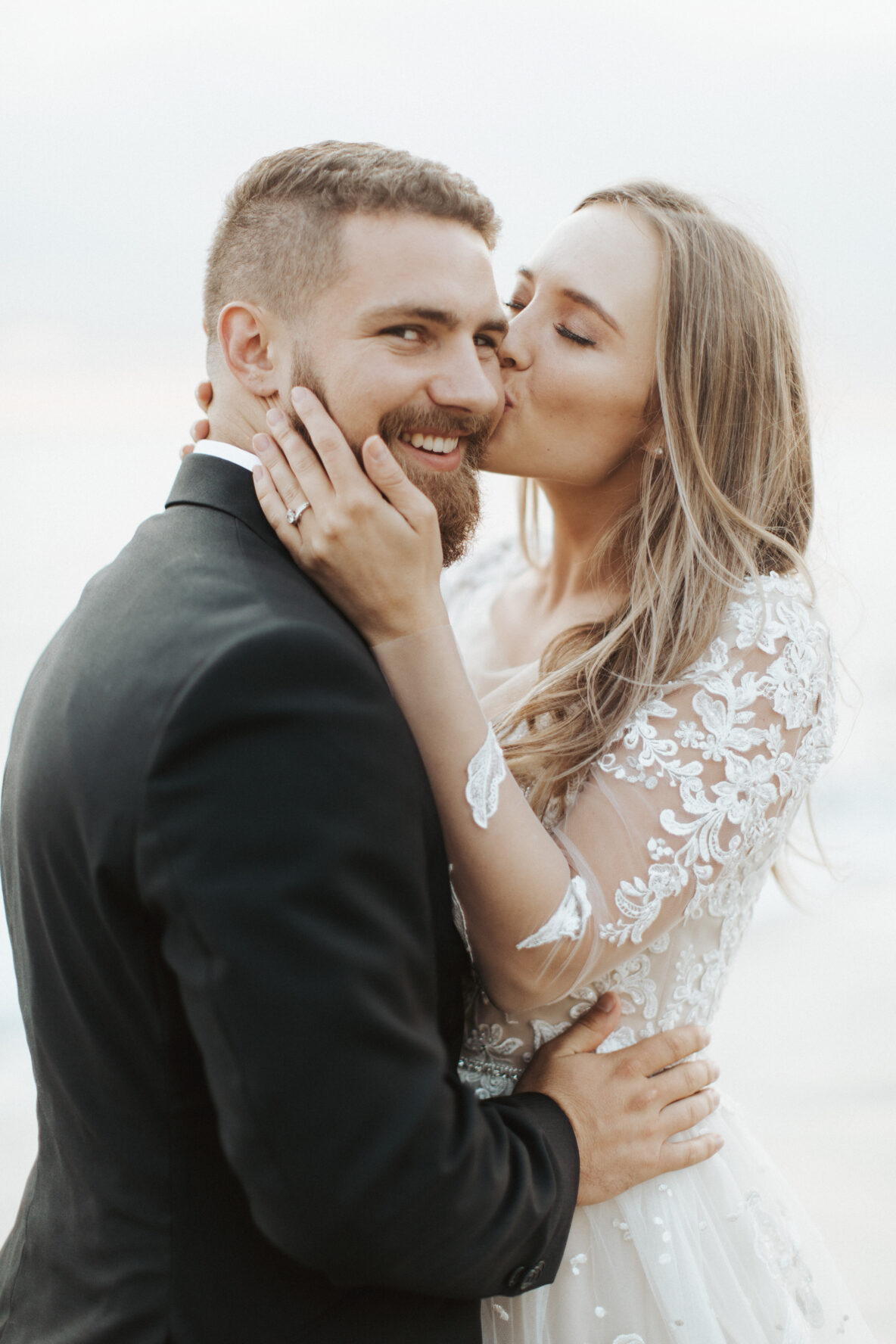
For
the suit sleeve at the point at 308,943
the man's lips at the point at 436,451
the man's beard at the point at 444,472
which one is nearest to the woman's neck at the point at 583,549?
the man's beard at the point at 444,472

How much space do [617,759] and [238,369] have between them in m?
0.88

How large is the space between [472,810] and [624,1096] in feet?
1.92

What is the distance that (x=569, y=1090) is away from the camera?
1.77m

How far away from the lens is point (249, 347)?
172 cm

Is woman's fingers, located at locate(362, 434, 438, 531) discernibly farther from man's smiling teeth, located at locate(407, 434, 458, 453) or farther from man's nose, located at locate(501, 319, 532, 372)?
man's nose, located at locate(501, 319, 532, 372)

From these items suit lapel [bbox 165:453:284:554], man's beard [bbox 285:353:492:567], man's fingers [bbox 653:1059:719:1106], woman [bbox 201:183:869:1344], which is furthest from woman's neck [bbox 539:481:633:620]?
suit lapel [bbox 165:453:284:554]

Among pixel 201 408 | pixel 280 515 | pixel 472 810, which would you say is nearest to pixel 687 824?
pixel 472 810

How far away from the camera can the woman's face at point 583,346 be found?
231cm

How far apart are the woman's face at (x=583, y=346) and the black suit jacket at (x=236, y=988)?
0.94 meters

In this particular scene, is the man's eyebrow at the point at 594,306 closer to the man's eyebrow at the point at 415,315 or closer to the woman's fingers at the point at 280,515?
the man's eyebrow at the point at 415,315

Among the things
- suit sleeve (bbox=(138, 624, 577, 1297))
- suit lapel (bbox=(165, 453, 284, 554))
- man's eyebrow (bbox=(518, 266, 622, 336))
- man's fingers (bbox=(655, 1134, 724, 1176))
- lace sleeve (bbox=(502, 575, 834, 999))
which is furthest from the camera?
man's eyebrow (bbox=(518, 266, 622, 336))

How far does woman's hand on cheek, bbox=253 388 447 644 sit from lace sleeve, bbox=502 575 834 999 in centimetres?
45

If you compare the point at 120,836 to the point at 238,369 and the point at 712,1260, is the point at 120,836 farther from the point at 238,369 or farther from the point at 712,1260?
the point at 712,1260

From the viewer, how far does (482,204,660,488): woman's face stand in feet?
Result: 7.59
